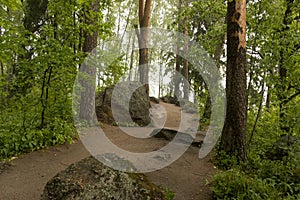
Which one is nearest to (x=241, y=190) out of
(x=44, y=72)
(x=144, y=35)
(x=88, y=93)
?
(x=44, y=72)

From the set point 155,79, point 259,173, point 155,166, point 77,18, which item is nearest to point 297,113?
point 259,173

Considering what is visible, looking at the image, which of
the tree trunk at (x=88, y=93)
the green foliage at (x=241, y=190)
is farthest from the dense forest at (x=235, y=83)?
the tree trunk at (x=88, y=93)

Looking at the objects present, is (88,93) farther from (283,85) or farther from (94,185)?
(283,85)

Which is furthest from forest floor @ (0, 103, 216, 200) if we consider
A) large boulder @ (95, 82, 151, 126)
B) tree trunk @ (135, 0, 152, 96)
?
tree trunk @ (135, 0, 152, 96)

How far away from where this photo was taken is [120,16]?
34031 millimetres

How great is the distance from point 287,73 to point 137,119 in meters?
8.00

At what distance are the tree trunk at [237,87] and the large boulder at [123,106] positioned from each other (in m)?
6.79

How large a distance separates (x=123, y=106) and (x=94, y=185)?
10230mm

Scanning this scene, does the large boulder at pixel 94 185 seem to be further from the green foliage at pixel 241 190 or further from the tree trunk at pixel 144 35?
the tree trunk at pixel 144 35

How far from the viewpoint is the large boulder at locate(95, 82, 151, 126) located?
41.5 ft

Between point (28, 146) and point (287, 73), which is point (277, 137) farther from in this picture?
point (28, 146)

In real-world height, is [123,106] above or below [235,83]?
below

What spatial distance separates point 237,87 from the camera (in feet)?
23.2

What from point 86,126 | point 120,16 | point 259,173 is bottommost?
point 259,173
